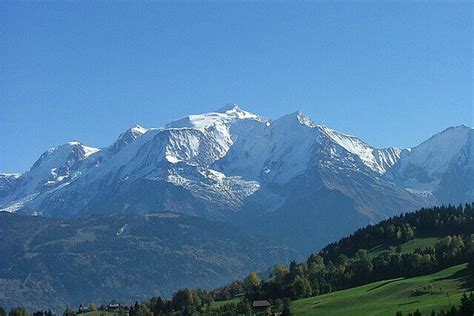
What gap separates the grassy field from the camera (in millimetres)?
164250

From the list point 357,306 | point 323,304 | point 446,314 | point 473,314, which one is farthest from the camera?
point 323,304

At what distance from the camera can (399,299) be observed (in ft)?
592

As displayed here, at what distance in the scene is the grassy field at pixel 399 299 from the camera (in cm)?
16425

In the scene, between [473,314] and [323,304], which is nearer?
[473,314]

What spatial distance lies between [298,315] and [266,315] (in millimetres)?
14159

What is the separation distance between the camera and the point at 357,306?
182m

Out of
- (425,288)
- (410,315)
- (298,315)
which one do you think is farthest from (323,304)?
(410,315)

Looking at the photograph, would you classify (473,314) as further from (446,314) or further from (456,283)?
(456,283)

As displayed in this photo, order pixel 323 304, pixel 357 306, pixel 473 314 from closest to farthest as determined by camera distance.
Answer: pixel 473 314
pixel 357 306
pixel 323 304

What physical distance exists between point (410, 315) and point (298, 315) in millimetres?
46835

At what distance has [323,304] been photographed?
194 m

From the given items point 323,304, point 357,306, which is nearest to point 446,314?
point 357,306

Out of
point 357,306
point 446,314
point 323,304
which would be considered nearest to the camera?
point 446,314

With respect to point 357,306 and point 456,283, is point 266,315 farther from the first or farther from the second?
point 456,283
